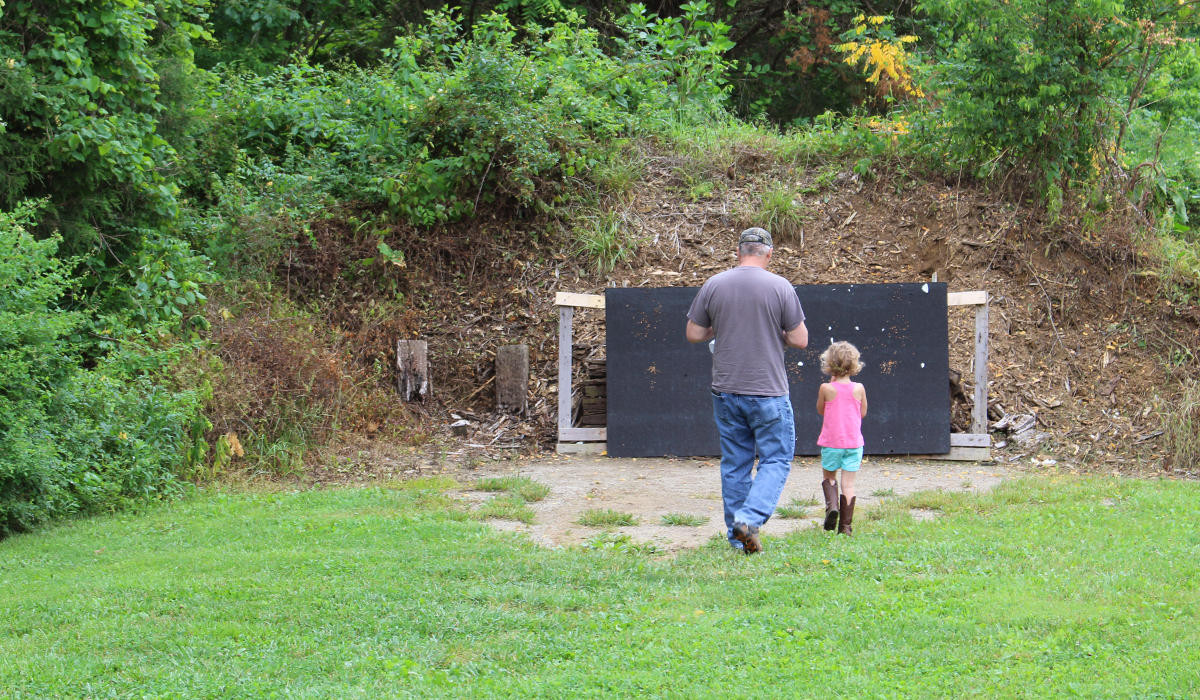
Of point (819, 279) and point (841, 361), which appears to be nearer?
point (841, 361)

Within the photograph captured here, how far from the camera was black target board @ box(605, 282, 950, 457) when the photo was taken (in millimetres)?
10742

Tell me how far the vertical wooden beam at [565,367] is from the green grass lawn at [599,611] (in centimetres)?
395

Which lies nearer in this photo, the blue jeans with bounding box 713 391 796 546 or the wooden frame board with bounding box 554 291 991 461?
the blue jeans with bounding box 713 391 796 546

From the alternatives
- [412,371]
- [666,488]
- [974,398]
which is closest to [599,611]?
[666,488]

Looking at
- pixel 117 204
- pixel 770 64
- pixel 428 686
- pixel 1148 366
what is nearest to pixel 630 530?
pixel 428 686

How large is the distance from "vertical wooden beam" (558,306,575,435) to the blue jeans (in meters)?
4.65

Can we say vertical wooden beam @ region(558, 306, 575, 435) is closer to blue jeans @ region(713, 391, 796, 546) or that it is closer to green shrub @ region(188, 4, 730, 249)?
green shrub @ region(188, 4, 730, 249)

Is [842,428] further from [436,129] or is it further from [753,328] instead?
[436,129]

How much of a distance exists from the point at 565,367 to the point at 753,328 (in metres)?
5.07

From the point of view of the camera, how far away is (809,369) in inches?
429

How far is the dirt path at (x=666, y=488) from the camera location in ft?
24.5

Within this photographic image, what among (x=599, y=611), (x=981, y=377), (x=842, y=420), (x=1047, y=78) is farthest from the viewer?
(x=1047, y=78)

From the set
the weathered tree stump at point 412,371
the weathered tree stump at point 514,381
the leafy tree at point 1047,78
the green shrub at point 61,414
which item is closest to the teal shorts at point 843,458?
the green shrub at point 61,414

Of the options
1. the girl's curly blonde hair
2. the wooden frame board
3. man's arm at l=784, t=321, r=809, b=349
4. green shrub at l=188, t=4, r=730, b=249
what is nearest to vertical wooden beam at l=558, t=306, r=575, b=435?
the wooden frame board
